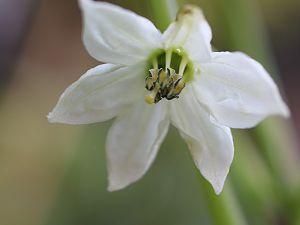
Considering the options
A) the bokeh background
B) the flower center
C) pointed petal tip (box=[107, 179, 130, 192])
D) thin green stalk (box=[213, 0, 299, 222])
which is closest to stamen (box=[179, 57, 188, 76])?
the flower center

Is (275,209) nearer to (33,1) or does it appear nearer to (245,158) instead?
(245,158)

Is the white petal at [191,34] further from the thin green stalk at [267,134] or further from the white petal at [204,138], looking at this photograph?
the thin green stalk at [267,134]

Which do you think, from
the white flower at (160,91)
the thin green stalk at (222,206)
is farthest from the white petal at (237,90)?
the thin green stalk at (222,206)

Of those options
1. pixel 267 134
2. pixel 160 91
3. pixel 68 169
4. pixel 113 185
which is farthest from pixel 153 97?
pixel 68 169

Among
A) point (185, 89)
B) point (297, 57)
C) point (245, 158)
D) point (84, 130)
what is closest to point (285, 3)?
point (297, 57)

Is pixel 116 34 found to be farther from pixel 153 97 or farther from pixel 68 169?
pixel 68 169

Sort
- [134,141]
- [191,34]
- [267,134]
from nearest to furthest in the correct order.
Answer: [191,34]
[134,141]
[267,134]
